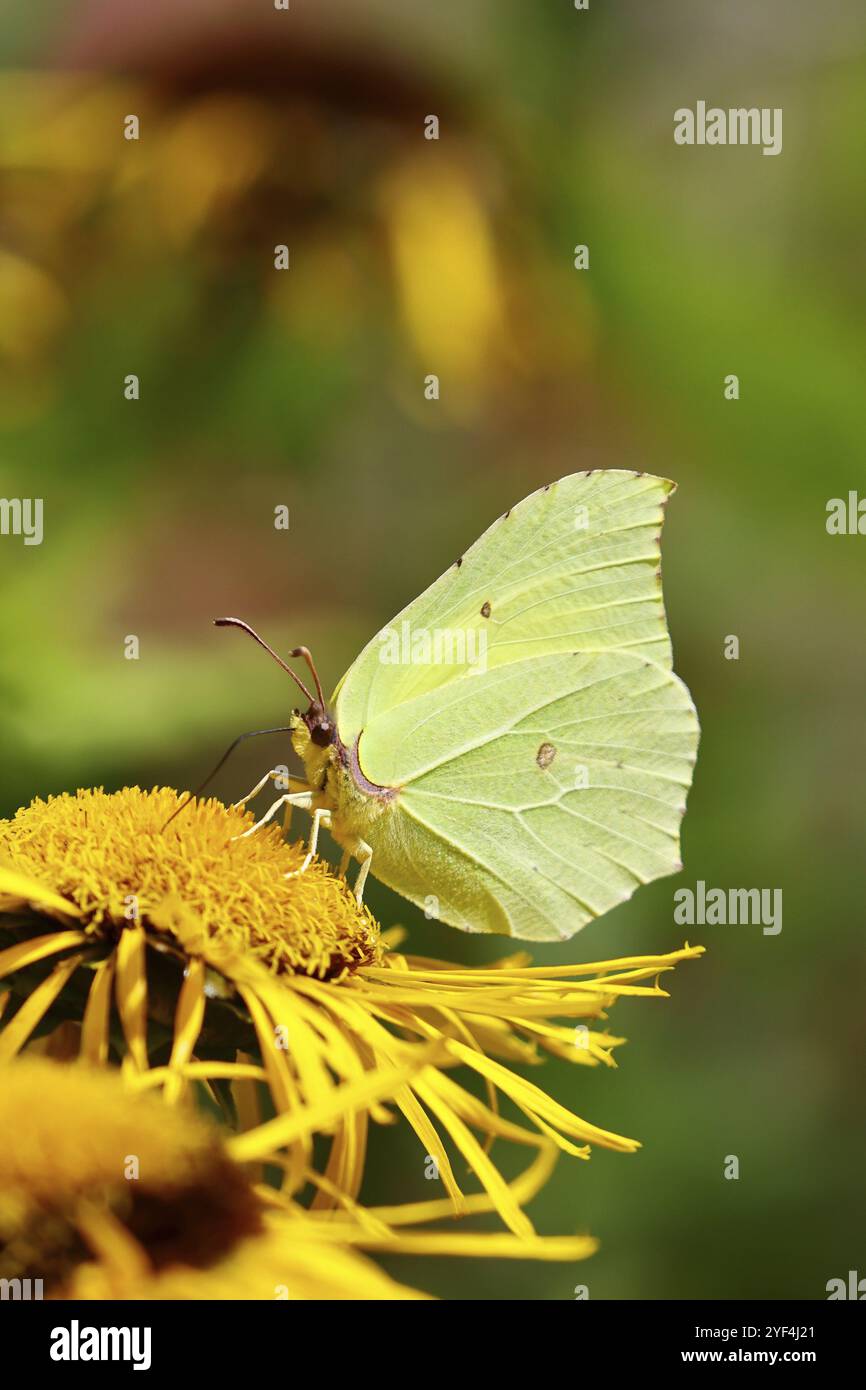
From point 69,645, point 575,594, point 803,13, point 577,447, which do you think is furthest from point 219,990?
point 803,13

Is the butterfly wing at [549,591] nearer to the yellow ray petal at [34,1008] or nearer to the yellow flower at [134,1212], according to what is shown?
the yellow ray petal at [34,1008]

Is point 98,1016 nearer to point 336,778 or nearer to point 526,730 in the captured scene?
point 336,778

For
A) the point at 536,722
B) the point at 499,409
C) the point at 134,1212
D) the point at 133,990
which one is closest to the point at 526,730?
the point at 536,722

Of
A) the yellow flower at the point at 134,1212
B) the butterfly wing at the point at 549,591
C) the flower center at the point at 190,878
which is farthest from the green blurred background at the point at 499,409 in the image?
the yellow flower at the point at 134,1212

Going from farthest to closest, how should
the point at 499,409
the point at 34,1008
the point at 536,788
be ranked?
the point at 499,409 → the point at 536,788 → the point at 34,1008

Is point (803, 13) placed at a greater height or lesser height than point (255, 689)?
greater

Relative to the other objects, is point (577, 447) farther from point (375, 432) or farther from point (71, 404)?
point (71, 404)
